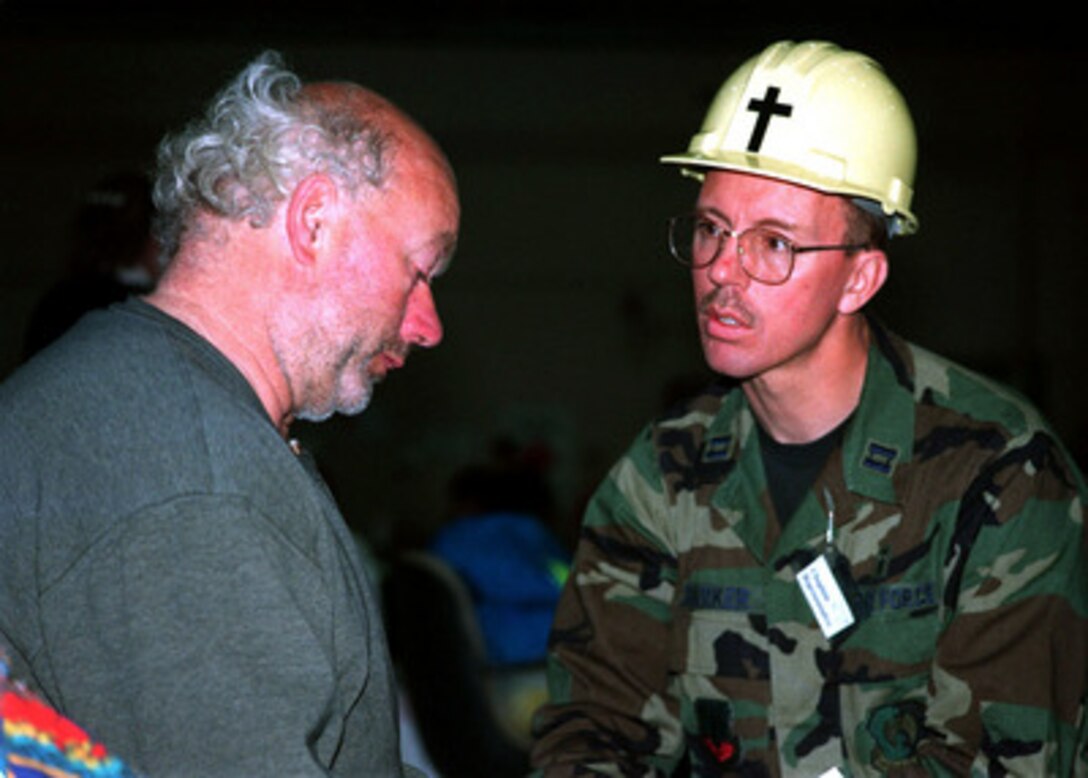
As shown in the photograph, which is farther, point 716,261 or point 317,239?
point 716,261

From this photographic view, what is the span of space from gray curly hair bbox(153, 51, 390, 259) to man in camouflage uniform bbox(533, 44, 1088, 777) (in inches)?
31.2

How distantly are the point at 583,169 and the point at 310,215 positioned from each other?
10497 millimetres

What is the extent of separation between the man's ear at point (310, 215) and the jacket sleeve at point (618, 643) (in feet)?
3.30

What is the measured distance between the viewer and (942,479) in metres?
2.42

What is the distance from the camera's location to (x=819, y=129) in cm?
254

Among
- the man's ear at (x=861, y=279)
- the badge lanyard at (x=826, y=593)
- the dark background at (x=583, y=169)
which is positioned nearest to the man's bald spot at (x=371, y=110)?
the man's ear at (x=861, y=279)

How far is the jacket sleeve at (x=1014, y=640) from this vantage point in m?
2.27

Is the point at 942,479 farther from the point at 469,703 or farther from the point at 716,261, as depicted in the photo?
the point at 469,703

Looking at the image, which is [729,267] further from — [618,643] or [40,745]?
[40,745]

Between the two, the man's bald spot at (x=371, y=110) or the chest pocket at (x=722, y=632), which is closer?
the man's bald spot at (x=371, y=110)

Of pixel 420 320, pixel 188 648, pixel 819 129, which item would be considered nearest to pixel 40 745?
pixel 188 648

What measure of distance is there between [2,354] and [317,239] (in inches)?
180

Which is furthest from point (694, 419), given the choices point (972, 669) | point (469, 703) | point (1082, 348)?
point (1082, 348)

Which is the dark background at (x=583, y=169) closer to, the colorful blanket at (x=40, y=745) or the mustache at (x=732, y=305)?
the mustache at (x=732, y=305)
